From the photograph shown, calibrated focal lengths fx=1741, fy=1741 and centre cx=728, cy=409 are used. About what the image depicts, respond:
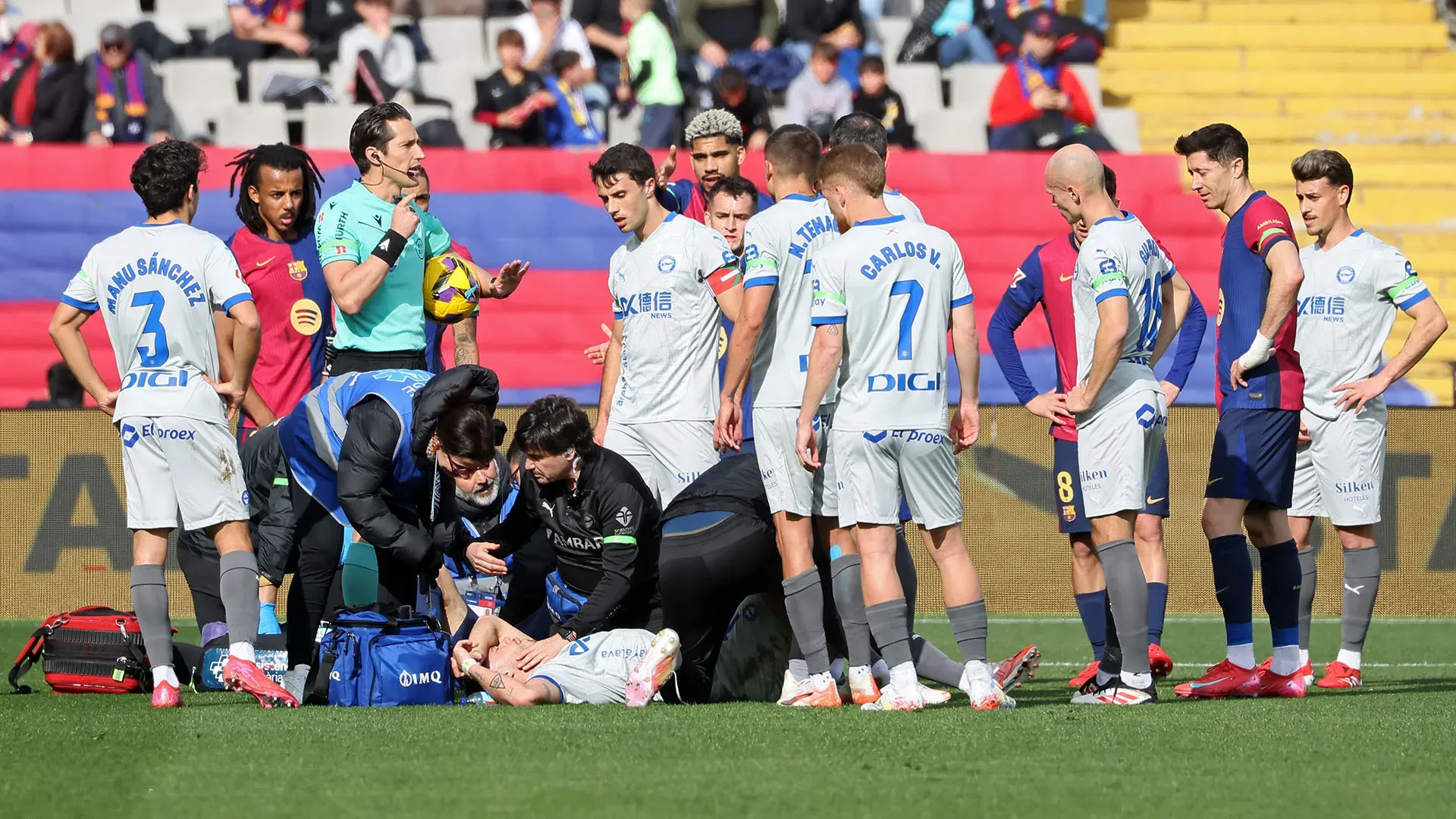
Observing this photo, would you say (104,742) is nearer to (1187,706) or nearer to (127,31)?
(1187,706)

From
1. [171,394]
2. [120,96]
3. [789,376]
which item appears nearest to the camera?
[171,394]

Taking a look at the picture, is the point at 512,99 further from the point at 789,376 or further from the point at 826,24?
the point at 789,376

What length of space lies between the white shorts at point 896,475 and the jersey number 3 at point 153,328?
261 cm

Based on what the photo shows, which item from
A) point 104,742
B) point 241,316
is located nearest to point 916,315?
point 241,316

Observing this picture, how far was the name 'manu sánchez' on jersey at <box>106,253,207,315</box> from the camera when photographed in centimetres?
662

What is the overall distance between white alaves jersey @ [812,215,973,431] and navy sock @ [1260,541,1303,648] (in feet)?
5.57

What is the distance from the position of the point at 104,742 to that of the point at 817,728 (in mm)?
2242

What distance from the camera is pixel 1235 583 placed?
6.91 meters

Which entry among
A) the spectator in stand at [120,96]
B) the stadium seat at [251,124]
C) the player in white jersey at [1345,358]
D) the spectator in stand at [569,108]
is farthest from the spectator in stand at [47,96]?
the player in white jersey at [1345,358]

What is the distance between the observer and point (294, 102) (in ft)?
52.1

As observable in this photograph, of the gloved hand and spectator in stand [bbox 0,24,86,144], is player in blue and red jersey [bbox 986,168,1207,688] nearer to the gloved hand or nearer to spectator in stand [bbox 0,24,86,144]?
the gloved hand

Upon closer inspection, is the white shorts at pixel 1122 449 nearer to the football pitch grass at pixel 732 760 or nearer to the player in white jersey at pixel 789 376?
the football pitch grass at pixel 732 760

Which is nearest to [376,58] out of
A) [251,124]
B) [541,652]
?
[251,124]

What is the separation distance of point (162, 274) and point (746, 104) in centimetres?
916
